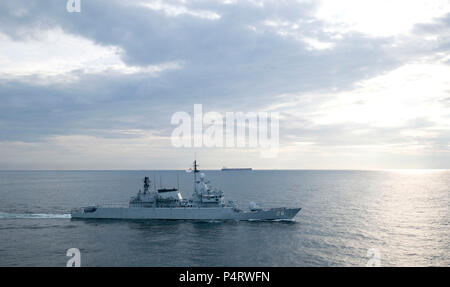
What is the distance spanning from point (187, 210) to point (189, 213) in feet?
2.23

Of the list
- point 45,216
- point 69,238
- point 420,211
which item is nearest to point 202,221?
point 69,238

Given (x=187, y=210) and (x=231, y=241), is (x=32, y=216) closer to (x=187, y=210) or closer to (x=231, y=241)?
(x=187, y=210)

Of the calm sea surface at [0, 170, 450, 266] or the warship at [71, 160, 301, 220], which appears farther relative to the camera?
the warship at [71, 160, 301, 220]

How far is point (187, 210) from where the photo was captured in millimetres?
52281

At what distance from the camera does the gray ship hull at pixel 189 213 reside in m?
51.2

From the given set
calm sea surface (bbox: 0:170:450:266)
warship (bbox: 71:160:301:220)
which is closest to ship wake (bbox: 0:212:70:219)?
calm sea surface (bbox: 0:170:450:266)

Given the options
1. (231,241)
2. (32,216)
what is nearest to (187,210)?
(231,241)

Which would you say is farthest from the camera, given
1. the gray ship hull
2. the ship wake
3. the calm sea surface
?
the ship wake

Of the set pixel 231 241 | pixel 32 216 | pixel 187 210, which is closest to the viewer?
pixel 231 241

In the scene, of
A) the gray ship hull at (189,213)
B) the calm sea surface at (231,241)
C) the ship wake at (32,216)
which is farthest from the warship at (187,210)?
the ship wake at (32,216)

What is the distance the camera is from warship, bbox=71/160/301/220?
2021 inches

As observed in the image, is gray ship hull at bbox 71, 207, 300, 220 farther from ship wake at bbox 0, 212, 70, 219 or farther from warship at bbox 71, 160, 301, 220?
ship wake at bbox 0, 212, 70, 219

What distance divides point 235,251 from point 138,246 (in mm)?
12720
